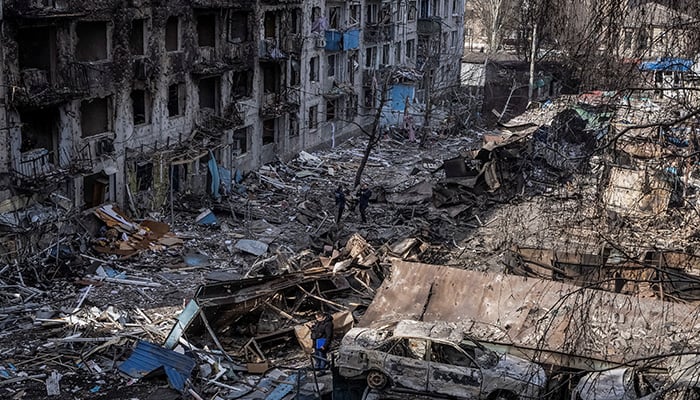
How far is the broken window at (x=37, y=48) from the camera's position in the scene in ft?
90.7

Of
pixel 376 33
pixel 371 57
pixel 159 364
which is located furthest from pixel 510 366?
pixel 371 57

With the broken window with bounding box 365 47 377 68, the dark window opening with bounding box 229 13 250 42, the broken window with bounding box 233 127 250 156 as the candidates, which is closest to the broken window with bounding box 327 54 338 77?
the broken window with bounding box 365 47 377 68

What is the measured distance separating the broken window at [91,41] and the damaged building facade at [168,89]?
4 cm

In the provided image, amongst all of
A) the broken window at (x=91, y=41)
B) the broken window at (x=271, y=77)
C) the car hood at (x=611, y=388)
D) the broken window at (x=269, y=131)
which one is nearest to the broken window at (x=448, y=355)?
the car hood at (x=611, y=388)

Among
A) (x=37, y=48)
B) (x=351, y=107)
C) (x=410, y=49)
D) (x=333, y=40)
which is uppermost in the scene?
(x=37, y=48)

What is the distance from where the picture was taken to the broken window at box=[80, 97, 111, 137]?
3036cm

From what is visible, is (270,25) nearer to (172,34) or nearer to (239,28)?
(239,28)

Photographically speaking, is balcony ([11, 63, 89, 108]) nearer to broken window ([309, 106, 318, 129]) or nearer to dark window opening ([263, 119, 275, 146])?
dark window opening ([263, 119, 275, 146])

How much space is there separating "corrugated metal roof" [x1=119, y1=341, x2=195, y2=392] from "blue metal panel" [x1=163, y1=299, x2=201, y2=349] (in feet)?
1.85

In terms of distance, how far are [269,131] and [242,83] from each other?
3481mm

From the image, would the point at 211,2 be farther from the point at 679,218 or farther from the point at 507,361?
the point at 507,361

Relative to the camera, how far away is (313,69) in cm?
4575

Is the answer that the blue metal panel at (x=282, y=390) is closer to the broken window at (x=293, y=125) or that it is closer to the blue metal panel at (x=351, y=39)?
the broken window at (x=293, y=125)

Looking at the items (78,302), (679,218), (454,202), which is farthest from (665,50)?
(454,202)
